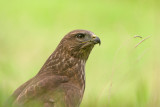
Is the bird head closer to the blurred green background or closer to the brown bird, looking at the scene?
the brown bird

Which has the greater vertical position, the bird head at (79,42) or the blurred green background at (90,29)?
the bird head at (79,42)

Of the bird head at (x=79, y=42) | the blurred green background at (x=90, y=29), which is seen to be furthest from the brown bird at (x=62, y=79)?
the blurred green background at (x=90, y=29)

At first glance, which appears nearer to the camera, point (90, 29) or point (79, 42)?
point (79, 42)

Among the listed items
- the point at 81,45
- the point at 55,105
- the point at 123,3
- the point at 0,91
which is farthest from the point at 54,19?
the point at 0,91

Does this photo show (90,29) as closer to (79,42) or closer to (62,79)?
(79,42)

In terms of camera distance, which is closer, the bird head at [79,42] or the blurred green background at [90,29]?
the bird head at [79,42]

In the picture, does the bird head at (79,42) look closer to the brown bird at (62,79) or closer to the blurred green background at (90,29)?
the brown bird at (62,79)

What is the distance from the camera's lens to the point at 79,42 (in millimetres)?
5547

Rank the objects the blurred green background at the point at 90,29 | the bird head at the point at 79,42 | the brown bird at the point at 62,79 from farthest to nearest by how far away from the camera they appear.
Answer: the blurred green background at the point at 90,29
the bird head at the point at 79,42
the brown bird at the point at 62,79

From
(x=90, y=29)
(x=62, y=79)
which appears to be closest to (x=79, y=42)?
(x=62, y=79)

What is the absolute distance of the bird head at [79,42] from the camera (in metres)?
5.51

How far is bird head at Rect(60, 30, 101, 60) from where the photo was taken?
551cm

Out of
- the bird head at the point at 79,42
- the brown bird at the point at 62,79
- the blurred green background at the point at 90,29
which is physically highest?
the bird head at the point at 79,42

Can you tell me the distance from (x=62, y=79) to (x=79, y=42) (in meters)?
0.63
